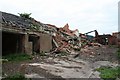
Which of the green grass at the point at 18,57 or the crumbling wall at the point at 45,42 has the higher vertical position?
the crumbling wall at the point at 45,42

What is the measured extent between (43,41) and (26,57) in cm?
462

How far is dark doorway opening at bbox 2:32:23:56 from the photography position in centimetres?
1833

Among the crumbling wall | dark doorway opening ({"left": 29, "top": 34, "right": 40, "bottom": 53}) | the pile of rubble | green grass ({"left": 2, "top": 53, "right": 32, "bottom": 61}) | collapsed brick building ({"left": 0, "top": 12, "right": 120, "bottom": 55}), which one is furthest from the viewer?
the pile of rubble

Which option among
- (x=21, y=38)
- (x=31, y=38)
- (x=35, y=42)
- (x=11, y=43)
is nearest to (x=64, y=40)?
(x=35, y=42)

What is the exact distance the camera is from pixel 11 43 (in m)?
18.7

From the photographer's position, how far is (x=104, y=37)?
30.9 metres

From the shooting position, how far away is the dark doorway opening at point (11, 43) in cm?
1833

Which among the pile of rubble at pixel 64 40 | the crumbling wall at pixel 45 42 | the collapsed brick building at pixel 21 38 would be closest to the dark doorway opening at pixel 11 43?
the collapsed brick building at pixel 21 38

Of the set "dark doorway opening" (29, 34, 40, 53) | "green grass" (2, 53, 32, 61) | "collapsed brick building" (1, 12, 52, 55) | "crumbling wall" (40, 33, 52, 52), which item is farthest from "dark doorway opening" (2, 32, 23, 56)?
"crumbling wall" (40, 33, 52, 52)

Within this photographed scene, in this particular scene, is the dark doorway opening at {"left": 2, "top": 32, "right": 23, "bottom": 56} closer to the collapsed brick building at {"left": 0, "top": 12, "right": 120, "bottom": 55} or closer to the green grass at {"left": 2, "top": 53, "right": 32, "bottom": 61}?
the collapsed brick building at {"left": 0, "top": 12, "right": 120, "bottom": 55}

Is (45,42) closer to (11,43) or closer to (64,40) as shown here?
(11,43)

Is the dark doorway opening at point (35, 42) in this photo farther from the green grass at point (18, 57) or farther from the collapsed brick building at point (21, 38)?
the green grass at point (18, 57)

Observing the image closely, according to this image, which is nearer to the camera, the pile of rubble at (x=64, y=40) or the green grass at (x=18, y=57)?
the green grass at (x=18, y=57)

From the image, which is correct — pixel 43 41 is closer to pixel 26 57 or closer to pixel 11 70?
pixel 26 57
